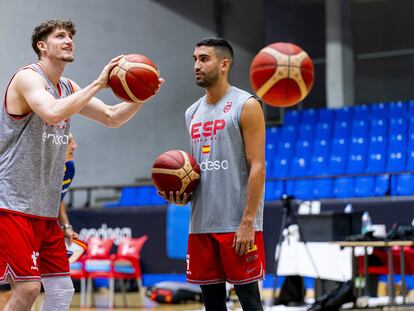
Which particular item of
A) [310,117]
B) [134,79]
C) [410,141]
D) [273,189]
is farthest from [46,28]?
[310,117]

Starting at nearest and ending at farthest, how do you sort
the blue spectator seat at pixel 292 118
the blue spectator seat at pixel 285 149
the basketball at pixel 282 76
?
the basketball at pixel 282 76 → the blue spectator seat at pixel 285 149 → the blue spectator seat at pixel 292 118

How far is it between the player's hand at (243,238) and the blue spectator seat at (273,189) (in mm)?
9400

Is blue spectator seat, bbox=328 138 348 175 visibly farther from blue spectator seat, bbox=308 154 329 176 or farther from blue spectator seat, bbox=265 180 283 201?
blue spectator seat, bbox=265 180 283 201

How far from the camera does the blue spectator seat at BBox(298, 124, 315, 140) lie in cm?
1599

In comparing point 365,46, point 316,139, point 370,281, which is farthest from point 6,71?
point 365,46

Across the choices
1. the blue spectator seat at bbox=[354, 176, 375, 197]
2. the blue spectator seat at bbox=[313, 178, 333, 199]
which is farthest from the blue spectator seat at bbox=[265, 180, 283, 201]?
the blue spectator seat at bbox=[354, 176, 375, 197]

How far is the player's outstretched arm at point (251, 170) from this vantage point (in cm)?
447

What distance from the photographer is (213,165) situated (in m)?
4.67

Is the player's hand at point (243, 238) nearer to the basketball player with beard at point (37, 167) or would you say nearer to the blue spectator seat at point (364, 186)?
the basketball player with beard at point (37, 167)

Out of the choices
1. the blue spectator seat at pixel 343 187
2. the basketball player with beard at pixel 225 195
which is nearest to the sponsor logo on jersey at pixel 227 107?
the basketball player with beard at pixel 225 195

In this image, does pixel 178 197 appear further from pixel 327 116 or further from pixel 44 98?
pixel 327 116

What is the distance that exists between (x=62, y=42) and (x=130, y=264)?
25.9ft

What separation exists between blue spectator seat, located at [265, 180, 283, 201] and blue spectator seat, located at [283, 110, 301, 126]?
2.82m

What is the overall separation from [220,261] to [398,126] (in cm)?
1093
